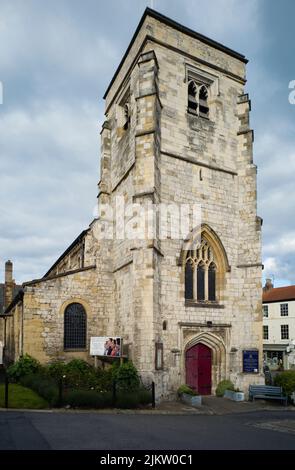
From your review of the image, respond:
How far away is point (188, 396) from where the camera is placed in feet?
55.0

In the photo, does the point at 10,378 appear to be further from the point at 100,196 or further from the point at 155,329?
the point at 100,196

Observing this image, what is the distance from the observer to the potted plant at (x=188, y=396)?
648 inches

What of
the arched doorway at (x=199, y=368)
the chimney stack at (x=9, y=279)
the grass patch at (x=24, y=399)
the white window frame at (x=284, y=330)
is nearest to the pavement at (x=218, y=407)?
the arched doorway at (x=199, y=368)

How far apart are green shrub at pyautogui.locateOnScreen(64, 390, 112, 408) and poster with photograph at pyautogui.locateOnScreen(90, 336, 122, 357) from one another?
3.80 m

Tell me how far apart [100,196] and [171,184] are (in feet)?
17.9

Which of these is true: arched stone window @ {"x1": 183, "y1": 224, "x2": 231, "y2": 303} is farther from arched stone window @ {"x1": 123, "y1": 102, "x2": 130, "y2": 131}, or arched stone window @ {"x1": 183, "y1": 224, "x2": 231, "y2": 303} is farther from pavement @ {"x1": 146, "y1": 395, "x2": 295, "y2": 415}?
arched stone window @ {"x1": 123, "y1": 102, "x2": 130, "y2": 131}

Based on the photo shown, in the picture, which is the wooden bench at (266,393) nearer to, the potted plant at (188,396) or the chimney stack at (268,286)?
the potted plant at (188,396)

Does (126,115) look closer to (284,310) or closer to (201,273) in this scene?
(201,273)

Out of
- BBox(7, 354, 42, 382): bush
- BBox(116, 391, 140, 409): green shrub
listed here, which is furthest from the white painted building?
BBox(116, 391, 140, 409): green shrub

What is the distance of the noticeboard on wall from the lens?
63.3 feet

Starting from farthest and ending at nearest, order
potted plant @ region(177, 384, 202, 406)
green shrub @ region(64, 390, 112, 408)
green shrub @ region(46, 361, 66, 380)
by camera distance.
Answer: green shrub @ region(46, 361, 66, 380)
potted plant @ region(177, 384, 202, 406)
green shrub @ region(64, 390, 112, 408)

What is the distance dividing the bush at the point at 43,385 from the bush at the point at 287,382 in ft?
31.6

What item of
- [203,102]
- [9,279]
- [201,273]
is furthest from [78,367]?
[9,279]

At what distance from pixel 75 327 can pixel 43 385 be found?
584cm
